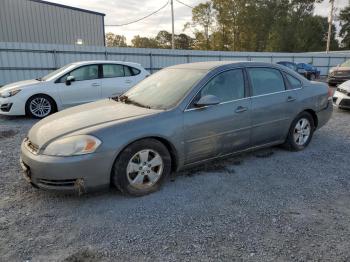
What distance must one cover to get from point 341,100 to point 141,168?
695 centimetres

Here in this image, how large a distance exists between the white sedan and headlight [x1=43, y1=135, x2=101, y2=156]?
3.91m

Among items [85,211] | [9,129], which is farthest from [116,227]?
[9,129]

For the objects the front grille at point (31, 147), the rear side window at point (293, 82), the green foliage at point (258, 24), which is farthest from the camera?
the green foliage at point (258, 24)

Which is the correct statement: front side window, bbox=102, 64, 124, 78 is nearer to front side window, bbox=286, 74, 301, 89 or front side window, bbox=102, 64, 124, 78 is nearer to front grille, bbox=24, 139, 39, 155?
front grille, bbox=24, 139, 39, 155

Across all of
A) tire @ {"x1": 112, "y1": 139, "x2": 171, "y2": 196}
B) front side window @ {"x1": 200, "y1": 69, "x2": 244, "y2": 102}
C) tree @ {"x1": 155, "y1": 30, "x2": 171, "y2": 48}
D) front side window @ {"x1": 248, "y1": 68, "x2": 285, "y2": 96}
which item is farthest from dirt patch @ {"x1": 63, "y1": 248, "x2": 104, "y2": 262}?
tree @ {"x1": 155, "y1": 30, "x2": 171, "y2": 48}

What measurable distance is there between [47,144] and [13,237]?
0.94 m

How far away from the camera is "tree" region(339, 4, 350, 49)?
176 ft

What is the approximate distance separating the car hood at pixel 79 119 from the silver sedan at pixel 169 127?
0.5 inches

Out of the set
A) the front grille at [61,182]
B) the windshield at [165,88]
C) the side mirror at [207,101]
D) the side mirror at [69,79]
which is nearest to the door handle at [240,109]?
the side mirror at [207,101]

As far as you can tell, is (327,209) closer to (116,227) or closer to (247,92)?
(247,92)

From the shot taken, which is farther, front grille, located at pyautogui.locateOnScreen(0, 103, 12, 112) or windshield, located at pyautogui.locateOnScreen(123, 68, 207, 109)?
front grille, located at pyautogui.locateOnScreen(0, 103, 12, 112)

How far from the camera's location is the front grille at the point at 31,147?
3.19m

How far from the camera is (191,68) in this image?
4.23 m

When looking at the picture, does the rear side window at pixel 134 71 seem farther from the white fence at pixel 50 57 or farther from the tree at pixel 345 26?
the tree at pixel 345 26
